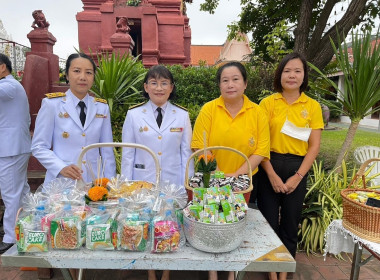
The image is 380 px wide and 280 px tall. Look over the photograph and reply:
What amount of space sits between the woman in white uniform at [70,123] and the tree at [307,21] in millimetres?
2889

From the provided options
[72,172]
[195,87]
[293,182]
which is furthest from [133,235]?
[195,87]

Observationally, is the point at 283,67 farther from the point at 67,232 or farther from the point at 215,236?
the point at 67,232

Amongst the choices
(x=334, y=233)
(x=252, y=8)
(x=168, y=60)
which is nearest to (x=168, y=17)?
(x=168, y=60)

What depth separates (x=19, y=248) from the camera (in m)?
1.28

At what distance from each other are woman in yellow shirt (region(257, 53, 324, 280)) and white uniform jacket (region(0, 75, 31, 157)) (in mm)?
2316

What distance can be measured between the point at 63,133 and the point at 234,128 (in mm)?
1267

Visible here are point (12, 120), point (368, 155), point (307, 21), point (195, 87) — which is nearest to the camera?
point (12, 120)

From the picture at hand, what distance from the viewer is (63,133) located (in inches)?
81.3

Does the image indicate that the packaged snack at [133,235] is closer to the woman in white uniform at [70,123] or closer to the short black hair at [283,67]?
the woman in white uniform at [70,123]

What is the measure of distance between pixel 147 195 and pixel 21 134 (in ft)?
6.31

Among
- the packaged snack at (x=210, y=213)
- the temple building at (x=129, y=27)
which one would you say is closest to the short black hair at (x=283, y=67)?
the packaged snack at (x=210, y=213)

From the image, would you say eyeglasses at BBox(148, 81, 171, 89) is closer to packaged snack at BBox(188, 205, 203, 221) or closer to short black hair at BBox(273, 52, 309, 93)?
short black hair at BBox(273, 52, 309, 93)

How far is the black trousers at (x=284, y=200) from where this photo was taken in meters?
2.25

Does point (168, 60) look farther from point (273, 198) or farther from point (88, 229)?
point (88, 229)
